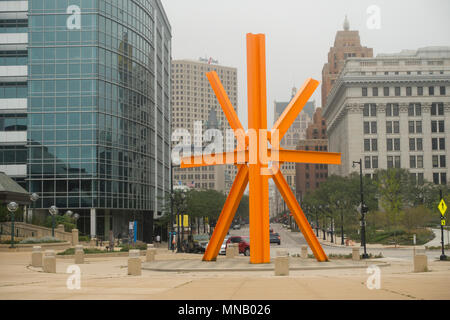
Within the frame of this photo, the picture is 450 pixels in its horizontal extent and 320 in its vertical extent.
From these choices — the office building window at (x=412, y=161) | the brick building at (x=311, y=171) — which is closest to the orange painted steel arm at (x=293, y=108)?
the office building window at (x=412, y=161)

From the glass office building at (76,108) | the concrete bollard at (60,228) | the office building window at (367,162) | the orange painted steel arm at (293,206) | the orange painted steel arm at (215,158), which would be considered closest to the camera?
the orange painted steel arm at (215,158)

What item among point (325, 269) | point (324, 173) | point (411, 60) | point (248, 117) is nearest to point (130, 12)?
point (248, 117)

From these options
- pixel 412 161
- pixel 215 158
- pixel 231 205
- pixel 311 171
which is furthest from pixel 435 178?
pixel 215 158

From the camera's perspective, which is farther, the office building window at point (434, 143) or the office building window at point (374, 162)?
the office building window at point (434, 143)

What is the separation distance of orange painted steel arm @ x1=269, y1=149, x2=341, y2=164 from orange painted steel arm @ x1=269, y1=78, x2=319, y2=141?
88 centimetres

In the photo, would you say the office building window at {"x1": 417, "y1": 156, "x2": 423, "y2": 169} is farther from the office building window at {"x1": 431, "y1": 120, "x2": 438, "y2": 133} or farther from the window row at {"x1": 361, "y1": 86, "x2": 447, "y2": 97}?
the window row at {"x1": 361, "y1": 86, "x2": 447, "y2": 97}

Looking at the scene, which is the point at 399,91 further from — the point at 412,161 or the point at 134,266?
the point at 134,266

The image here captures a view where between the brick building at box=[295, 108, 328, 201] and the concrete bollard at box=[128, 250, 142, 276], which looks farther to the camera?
the brick building at box=[295, 108, 328, 201]

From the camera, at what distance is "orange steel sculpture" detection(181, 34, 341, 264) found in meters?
25.5

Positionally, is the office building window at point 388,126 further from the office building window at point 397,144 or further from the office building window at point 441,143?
the office building window at point 441,143

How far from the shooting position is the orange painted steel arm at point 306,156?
26519 mm

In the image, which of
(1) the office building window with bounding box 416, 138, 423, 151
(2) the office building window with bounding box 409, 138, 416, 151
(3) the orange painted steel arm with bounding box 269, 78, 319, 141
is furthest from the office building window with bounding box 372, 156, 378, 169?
(3) the orange painted steel arm with bounding box 269, 78, 319, 141
